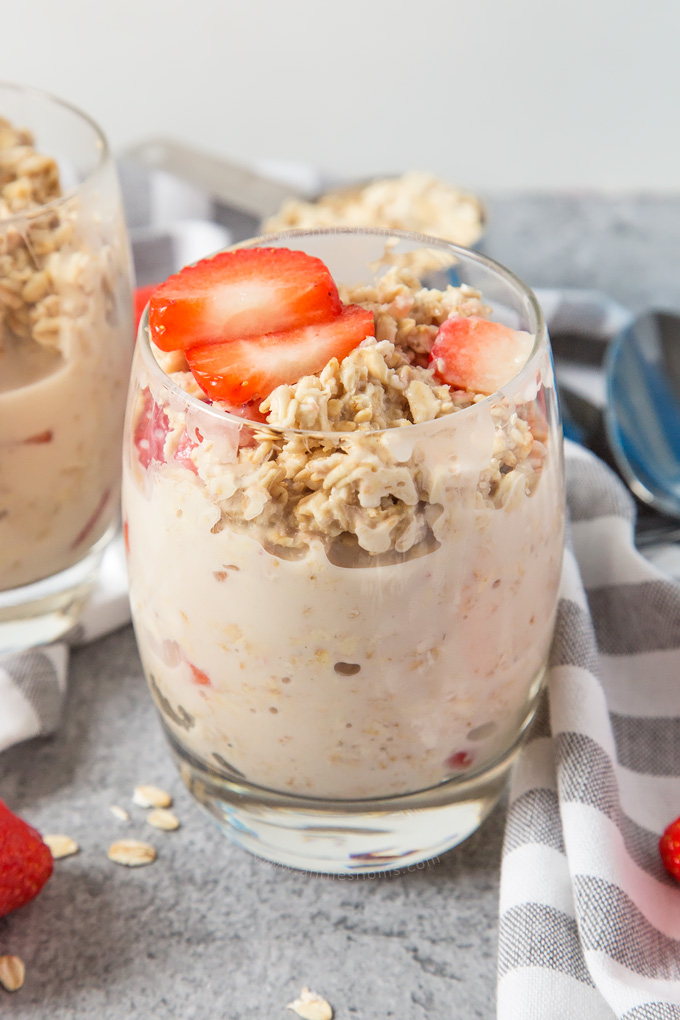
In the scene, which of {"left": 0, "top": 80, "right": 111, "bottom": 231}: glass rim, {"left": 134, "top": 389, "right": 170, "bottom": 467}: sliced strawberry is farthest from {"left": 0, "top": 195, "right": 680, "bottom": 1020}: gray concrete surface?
→ {"left": 0, "top": 80, "right": 111, "bottom": 231}: glass rim

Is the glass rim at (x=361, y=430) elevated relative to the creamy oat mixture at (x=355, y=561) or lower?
elevated

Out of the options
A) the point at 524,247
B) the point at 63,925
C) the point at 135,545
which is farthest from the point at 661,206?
the point at 63,925

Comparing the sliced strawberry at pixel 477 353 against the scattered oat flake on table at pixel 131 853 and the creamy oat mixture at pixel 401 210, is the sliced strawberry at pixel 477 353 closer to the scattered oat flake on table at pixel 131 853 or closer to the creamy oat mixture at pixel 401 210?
the scattered oat flake on table at pixel 131 853

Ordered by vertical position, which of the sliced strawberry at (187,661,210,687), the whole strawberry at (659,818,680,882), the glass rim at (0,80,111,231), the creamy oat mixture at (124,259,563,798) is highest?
the glass rim at (0,80,111,231)

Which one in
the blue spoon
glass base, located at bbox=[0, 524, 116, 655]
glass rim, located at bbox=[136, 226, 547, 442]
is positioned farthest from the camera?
the blue spoon

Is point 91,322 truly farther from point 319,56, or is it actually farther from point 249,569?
point 319,56

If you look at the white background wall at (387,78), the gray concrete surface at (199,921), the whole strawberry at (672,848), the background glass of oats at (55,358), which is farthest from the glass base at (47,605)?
the white background wall at (387,78)

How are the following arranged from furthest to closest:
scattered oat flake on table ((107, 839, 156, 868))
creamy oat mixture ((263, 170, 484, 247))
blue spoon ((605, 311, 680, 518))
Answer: creamy oat mixture ((263, 170, 484, 247))
blue spoon ((605, 311, 680, 518))
scattered oat flake on table ((107, 839, 156, 868))

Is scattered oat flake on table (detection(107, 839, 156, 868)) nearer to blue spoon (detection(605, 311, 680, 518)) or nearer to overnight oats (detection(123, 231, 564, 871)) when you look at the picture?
overnight oats (detection(123, 231, 564, 871))
